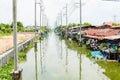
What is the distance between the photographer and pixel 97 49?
27.5 metres

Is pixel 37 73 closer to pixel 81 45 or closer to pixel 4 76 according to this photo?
pixel 4 76

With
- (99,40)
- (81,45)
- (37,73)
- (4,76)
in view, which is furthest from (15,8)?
(81,45)

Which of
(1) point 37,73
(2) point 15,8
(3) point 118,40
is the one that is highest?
(2) point 15,8

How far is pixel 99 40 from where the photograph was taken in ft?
99.3

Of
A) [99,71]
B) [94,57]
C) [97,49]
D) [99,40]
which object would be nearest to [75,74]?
[99,71]

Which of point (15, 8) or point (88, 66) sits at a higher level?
point (15, 8)

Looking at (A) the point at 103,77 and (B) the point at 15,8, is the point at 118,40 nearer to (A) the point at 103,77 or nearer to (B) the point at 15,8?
(A) the point at 103,77

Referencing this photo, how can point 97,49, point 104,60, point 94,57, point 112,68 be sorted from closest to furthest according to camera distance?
point 112,68 < point 104,60 < point 94,57 < point 97,49

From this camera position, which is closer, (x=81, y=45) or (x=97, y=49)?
(x=97, y=49)

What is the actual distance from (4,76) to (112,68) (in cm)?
740

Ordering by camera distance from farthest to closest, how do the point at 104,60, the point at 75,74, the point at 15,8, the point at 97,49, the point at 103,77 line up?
the point at 97,49 < the point at 104,60 < the point at 75,74 < the point at 103,77 < the point at 15,8

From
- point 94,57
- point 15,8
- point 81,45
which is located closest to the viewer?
point 15,8

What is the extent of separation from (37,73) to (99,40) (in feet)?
46.9

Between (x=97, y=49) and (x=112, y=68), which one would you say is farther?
(x=97, y=49)
